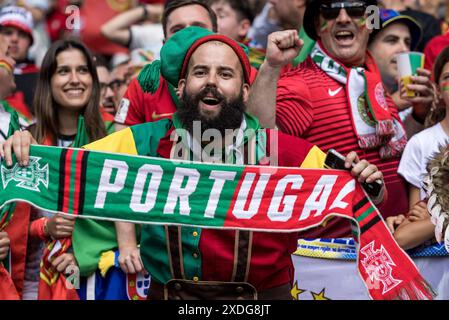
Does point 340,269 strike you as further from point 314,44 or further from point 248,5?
point 248,5

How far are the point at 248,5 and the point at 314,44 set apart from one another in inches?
65.1

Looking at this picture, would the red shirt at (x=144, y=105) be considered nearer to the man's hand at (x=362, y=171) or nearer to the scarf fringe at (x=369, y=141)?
the scarf fringe at (x=369, y=141)

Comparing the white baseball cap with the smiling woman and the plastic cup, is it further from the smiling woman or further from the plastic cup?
the plastic cup

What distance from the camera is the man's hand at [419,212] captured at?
6020 mm

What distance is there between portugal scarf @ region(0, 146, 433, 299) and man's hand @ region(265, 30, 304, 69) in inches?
Answer: 28.9

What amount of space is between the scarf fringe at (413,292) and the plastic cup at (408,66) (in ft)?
6.17

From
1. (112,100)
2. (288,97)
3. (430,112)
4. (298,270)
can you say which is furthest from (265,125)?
(112,100)

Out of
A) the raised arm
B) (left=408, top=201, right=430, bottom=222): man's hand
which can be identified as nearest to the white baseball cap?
the raised arm

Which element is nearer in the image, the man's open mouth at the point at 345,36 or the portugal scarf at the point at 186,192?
the portugal scarf at the point at 186,192

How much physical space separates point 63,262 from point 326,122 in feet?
5.94

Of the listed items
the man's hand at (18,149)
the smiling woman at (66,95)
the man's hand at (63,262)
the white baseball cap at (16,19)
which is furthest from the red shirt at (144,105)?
the white baseball cap at (16,19)

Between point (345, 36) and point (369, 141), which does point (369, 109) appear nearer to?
point (369, 141)

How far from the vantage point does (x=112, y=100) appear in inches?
328
